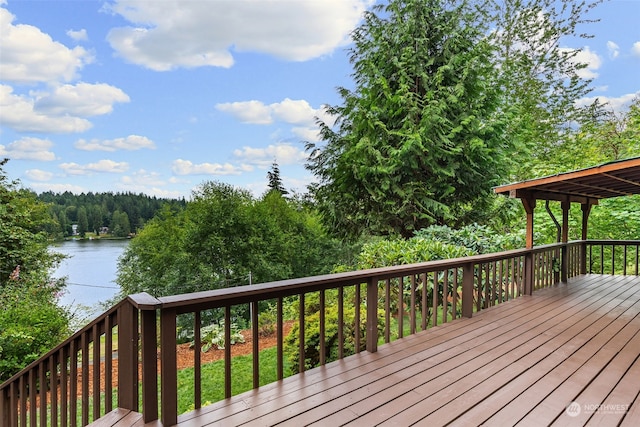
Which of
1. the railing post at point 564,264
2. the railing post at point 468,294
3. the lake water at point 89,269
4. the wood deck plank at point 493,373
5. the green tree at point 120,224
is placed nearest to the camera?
the wood deck plank at point 493,373

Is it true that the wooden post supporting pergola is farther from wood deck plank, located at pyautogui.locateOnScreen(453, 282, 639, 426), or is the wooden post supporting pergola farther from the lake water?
the lake water

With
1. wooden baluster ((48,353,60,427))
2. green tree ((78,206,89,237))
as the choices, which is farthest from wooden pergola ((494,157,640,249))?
green tree ((78,206,89,237))

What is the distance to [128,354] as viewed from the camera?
1849 millimetres

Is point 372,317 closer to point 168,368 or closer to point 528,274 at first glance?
point 168,368

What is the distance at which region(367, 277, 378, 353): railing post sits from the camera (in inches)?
117

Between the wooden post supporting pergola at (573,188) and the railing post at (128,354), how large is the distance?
464cm

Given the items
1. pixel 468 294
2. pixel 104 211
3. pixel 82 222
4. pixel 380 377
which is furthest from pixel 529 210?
pixel 104 211

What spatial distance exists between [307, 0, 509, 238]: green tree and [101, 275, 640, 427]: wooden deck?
190 inches

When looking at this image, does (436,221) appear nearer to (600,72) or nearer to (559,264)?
(559,264)

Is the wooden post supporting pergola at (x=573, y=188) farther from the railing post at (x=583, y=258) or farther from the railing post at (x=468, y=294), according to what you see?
the railing post at (x=468, y=294)

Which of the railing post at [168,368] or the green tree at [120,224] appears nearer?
the railing post at [168,368]

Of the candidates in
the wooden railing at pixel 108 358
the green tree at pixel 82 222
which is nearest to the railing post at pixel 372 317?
the wooden railing at pixel 108 358

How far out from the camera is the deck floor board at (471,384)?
196cm

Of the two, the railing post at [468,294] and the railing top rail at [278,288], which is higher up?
the railing top rail at [278,288]
